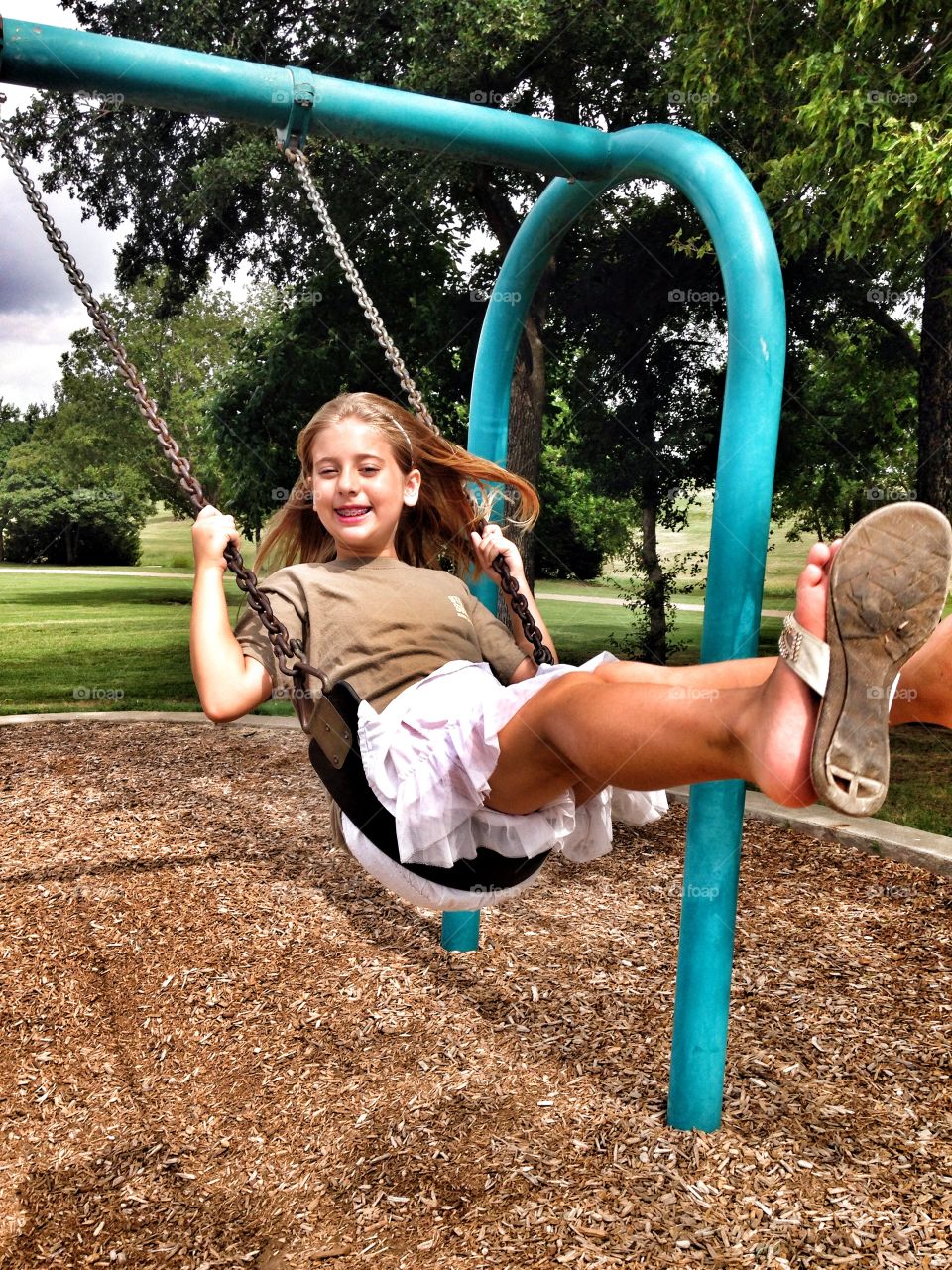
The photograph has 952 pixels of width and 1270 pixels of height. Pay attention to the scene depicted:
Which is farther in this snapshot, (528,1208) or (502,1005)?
(502,1005)

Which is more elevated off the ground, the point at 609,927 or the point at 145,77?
the point at 145,77

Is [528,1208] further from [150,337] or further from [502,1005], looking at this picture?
[150,337]

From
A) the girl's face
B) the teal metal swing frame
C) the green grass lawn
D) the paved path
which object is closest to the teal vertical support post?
the teal metal swing frame

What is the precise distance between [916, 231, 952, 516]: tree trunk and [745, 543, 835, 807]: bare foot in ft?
20.0

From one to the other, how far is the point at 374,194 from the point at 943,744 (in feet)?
19.9

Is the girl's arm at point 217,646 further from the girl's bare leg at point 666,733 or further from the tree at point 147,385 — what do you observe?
the tree at point 147,385

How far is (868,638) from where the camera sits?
1.44 meters

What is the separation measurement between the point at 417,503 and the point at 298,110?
0.95 m

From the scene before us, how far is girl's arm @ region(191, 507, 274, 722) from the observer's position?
6.33 ft

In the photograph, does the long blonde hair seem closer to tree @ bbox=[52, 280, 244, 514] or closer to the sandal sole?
the sandal sole

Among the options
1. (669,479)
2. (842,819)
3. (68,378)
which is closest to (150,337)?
(68,378)

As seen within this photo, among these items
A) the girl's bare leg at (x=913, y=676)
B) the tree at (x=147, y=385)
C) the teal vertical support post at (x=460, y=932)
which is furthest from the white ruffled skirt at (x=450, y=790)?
the tree at (x=147, y=385)

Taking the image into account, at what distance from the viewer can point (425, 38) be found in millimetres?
7391

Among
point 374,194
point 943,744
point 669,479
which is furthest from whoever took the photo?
point 669,479
